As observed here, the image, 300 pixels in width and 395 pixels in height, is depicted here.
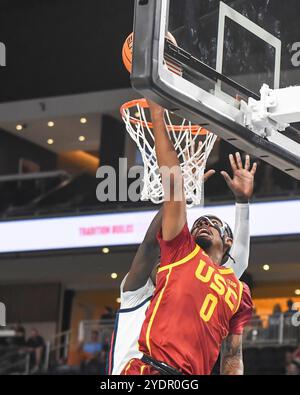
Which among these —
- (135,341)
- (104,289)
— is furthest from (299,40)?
(104,289)

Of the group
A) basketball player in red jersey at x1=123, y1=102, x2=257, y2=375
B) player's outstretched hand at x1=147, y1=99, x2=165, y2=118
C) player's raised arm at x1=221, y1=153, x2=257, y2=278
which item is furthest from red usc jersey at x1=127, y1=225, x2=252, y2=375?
player's raised arm at x1=221, y1=153, x2=257, y2=278

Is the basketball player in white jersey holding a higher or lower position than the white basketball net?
lower

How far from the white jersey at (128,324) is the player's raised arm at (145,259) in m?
0.05

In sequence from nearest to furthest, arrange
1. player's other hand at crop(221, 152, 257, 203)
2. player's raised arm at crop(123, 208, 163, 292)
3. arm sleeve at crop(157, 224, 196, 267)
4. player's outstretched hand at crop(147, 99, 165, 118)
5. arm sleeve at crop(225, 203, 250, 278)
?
1. player's outstretched hand at crop(147, 99, 165, 118)
2. arm sleeve at crop(157, 224, 196, 267)
3. player's raised arm at crop(123, 208, 163, 292)
4. player's other hand at crop(221, 152, 257, 203)
5. arm sleeve at crop(225, 203, 250, 278)

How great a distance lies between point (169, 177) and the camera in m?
3.59

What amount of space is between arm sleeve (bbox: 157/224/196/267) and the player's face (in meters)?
0.25

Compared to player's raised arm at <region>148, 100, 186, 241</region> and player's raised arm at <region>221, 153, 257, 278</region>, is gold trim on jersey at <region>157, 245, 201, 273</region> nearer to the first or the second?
player's raised arm at <region>148, 100, 186, 241</region>

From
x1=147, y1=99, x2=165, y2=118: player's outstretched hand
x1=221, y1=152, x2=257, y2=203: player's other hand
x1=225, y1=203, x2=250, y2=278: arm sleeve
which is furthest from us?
x1=225, y1=203, x2=250, y2=278: arm sleeve

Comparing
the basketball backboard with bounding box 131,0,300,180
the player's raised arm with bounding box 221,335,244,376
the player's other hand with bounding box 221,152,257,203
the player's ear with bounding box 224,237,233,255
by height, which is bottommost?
the player's raised arm with bounding box 221,335,244,376

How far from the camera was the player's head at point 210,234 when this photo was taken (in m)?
4.00

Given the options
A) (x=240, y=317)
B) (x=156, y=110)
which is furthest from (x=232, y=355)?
(x=156, y=110)

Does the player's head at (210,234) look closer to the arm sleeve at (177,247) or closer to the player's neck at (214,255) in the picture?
the player's neck at (214,255)

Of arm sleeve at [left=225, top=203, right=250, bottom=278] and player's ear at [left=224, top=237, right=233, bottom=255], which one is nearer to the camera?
player's ear at [left=224, top=237, right=233, bottom=255]

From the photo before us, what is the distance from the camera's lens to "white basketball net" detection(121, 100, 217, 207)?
433cm
